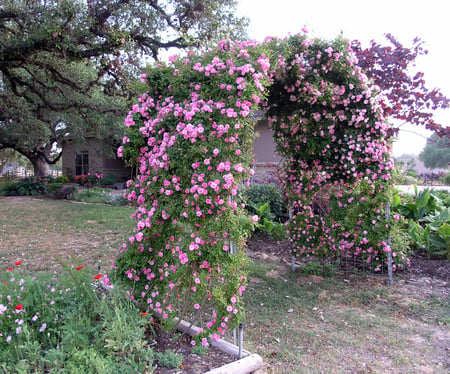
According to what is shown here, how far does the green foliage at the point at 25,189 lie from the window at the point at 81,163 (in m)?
6.19

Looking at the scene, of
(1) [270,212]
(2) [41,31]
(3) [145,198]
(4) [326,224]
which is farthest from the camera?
(1) [270,212]

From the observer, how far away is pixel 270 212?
7660mm

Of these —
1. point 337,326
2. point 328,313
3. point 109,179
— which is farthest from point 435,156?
point 337,326

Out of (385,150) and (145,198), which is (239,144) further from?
(385,150)

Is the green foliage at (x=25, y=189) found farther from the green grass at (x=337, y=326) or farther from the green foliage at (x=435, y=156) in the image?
the green foliage at (x=435, y=156)

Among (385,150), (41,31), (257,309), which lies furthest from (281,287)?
(41,31)

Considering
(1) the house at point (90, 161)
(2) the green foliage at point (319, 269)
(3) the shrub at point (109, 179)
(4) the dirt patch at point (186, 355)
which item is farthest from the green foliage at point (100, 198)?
(4) the dirt patch at point (186, 355)

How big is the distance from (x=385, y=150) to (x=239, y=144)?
8.16ft

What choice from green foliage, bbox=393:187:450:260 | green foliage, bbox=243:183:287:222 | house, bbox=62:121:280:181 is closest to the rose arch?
green foliage, bbox=393:187:450:260

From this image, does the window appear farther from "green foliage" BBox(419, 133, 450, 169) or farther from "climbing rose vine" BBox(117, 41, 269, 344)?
"green foliage" BBox(419, 133, 450, 169)

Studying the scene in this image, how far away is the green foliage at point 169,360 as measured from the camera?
7.81 ft

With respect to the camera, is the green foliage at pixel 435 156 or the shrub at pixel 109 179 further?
the green foliage at pixel 435 156

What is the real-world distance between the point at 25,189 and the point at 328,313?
1419cm

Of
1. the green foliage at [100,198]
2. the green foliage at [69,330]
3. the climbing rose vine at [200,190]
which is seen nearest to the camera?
the green foliage at [69,330]
